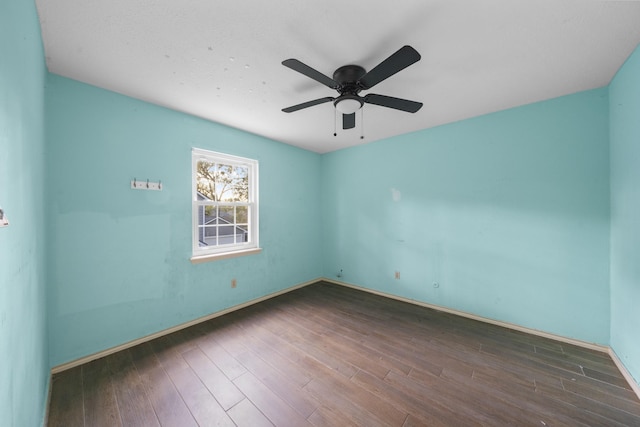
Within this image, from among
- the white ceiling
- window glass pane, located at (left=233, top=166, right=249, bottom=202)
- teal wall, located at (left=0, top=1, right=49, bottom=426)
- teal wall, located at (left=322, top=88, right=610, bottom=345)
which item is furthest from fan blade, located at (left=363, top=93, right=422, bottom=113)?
window glass pane, located at (left=233, top=166, right=249, bottom=202)

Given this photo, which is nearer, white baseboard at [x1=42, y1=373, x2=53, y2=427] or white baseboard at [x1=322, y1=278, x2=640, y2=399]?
white baseboard at [x1=42, y1=373, x2=53, y2=427]

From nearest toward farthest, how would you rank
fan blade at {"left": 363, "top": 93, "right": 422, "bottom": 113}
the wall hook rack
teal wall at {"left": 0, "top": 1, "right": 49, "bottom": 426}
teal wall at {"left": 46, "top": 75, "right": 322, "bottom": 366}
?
teal wall at {"left": 0, "top": 1, "right": 49, "bottom": 426} < fan blade at {"left": 363, "top": 93, "right": 422, "bottom": 113} < teal wall at {"left": 46, "top": 75, "right": 322, "bottom": 366} < the wall hook rack

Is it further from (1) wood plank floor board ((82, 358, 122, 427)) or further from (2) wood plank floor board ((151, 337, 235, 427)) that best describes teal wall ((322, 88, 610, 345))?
(1) wood plank floor board ((82, 358, 122, 427))

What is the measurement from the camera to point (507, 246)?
2.61 m

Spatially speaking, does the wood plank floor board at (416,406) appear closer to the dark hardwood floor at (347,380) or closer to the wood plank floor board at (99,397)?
the dark hardwood floor at (347,380)

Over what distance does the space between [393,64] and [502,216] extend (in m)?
2.29

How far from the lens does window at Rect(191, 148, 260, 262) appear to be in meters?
2.85

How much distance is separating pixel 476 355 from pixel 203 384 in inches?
94.5

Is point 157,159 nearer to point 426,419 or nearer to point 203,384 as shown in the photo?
point 203,384

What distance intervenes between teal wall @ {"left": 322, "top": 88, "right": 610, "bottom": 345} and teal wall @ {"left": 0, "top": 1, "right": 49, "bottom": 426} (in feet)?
11.6

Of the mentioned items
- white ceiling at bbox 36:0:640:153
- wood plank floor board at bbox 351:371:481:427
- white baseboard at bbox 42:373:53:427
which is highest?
white ceiling at bbox 36:0:640:153

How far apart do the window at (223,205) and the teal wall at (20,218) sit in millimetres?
1396

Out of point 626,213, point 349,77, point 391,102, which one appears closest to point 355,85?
point 349,77

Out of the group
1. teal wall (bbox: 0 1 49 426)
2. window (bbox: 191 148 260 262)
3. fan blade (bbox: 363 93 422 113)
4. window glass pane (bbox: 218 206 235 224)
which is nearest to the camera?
teal wall (bbox: 0 1 49 426)
